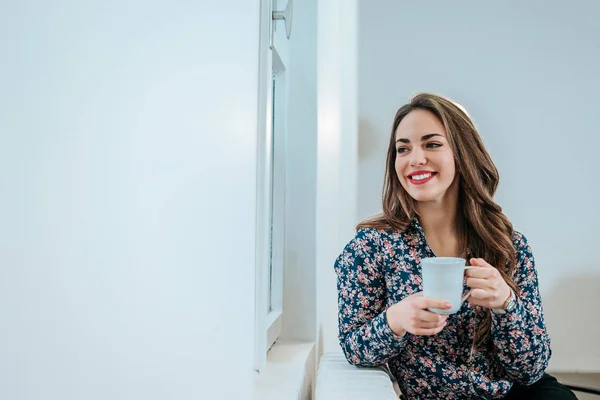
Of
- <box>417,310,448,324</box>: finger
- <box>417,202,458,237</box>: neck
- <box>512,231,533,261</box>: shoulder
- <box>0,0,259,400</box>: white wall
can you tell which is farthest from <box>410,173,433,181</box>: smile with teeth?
<box>0,0,259,400</box>: white wall

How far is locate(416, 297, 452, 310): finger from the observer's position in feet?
3.18

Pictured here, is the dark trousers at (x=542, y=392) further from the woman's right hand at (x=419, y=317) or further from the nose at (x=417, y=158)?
the nose at (x=417, y=158)

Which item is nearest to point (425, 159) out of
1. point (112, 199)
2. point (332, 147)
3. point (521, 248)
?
point (521, 248)

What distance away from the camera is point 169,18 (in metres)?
0.34

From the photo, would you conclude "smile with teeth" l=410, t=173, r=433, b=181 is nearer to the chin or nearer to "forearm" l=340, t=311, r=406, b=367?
the chin

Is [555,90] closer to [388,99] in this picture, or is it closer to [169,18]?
[388,99]

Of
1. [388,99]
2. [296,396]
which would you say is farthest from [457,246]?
[388,99]

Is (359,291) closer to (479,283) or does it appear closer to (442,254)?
(442,254)

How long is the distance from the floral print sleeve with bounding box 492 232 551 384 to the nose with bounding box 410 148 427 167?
34cm

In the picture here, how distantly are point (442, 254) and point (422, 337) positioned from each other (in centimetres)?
22

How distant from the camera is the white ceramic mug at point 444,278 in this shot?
949 mm

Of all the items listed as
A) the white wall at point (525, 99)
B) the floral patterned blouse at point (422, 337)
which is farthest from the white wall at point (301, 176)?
the white wall at point (525, 99)

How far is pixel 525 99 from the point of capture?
3.47 meters

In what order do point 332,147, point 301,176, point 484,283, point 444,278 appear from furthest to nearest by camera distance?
point 332,147, point 301,176, point 484,283, point 444,278
